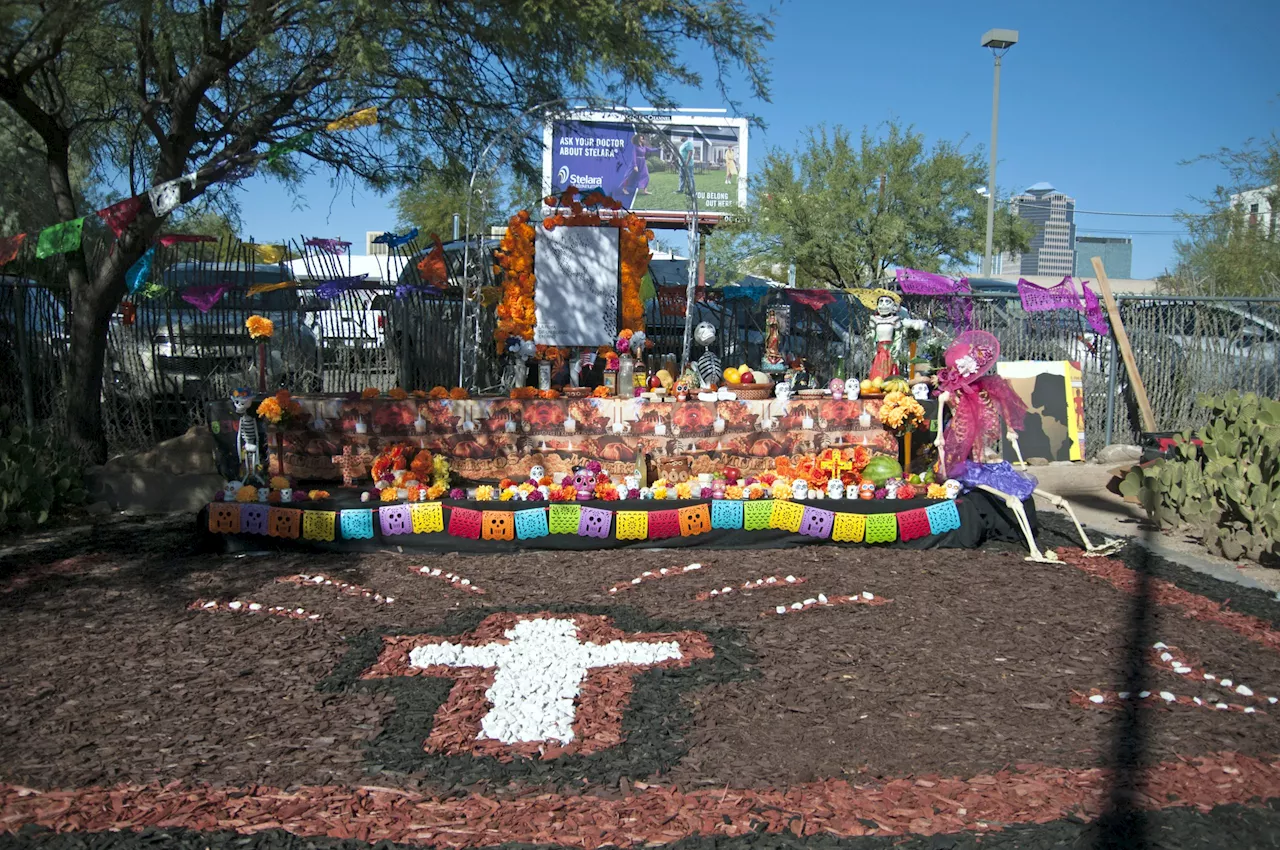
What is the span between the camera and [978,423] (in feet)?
24.5

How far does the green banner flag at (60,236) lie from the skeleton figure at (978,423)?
287 inches

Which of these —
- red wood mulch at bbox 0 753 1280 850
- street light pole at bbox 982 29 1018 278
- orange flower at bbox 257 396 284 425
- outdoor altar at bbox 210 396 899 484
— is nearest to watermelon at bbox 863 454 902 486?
outdoor altar at bbox 210 396 899 484

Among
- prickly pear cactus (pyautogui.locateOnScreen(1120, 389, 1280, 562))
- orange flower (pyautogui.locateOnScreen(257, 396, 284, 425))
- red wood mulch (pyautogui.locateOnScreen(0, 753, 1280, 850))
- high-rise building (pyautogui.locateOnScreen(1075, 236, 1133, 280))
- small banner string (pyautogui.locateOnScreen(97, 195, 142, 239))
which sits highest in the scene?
high-rise building (pyautogui.locateOnScreen(1075, 236, 1133, 280))

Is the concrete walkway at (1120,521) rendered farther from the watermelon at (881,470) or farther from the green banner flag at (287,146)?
the green banner flag at (287,146)

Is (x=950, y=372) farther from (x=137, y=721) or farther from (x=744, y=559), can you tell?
(x=137, y=721)

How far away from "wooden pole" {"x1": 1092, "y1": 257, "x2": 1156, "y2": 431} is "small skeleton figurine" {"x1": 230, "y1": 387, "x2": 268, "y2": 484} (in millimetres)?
9630

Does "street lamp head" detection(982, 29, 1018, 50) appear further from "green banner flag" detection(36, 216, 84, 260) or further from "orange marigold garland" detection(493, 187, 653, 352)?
"green banner flag" detection(36, 216, 84, 260)

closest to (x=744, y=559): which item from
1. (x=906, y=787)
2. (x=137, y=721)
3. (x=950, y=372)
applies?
(x=950, y=372)

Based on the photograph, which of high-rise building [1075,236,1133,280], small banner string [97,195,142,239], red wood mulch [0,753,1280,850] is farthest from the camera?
high-rise building [1075,236,1133,280]

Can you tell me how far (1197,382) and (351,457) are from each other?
10083 mm

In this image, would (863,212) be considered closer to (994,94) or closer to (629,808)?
(994,94)

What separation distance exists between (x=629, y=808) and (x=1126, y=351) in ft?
34.3

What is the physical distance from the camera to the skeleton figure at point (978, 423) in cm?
709

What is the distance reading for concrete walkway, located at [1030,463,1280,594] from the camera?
6.80m
